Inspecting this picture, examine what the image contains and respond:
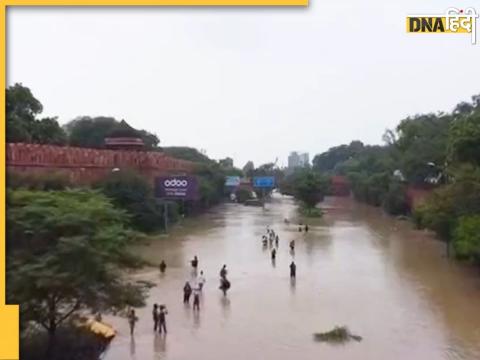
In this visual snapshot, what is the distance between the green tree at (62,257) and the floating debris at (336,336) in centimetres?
603

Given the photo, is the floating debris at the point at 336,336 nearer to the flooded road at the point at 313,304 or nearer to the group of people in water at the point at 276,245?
the flooded road at the point at 313,304

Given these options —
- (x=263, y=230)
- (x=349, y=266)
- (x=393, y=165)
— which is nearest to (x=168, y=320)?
(x=349, y=266)

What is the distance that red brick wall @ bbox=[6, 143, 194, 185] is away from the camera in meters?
34.7

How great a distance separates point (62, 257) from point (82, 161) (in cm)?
3166

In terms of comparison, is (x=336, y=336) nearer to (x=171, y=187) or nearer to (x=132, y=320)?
(x=132, y=320)

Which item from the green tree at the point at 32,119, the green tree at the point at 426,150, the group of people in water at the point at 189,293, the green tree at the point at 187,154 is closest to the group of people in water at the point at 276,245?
the group of people in water at the point at 189,293

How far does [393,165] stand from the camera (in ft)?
243

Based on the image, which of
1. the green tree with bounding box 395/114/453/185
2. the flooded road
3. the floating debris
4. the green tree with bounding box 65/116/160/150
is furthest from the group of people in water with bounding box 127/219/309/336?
the green tree with bounding box 65/116/160/150

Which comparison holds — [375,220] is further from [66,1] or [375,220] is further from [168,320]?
[66,1]

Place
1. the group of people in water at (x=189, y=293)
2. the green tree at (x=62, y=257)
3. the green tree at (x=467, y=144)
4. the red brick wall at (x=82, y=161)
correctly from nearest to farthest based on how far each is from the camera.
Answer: the green tree at (x=62, y=257) < the group of people in water at (x=189, y=293) < the green tree at (x=467, y=144) < the red brick wall at (x=82, y=161)

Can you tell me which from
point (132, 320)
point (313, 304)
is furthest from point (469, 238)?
point (132, 320)

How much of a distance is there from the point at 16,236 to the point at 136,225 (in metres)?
31.8

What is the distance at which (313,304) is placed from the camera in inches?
881

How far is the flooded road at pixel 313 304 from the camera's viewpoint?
17.0m
